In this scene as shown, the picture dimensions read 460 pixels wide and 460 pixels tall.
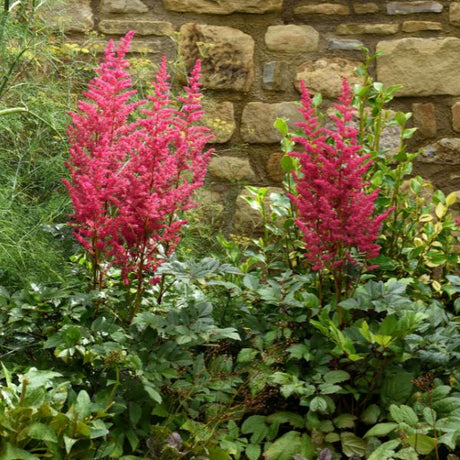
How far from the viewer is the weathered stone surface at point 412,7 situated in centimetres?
357

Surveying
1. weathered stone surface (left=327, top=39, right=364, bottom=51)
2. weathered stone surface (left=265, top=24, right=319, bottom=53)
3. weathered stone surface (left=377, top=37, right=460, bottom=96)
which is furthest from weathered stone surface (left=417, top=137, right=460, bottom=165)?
weathered stone surface (left=265, top=24, right=319, bottom=53)

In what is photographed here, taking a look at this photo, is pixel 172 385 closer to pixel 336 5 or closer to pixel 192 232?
pixel 192 232

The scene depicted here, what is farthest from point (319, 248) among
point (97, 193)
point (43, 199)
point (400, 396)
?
point (43, 199)

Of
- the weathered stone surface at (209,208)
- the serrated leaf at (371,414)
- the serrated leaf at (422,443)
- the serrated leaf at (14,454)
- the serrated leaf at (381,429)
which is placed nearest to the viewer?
the serrated leaf at (14,454)

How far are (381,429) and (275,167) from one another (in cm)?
188

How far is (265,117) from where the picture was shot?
362cm

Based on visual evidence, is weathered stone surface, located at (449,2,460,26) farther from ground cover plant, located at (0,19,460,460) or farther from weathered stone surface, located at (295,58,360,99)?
ground cover plant, located at (0,19,460,460)

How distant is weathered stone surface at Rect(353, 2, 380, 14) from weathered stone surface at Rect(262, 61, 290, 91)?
16.9 inches

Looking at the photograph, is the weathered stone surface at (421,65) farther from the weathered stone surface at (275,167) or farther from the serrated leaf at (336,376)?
the serrated leaf at (336,376)

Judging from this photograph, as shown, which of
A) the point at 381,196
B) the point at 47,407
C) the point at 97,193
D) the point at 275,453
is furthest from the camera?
the point at 381,196

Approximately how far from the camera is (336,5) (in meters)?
3.58

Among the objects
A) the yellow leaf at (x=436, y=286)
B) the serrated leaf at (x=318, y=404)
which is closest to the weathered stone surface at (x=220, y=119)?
the yellow leaf at (x=436, y=286)

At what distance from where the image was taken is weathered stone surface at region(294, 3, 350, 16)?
11.7 feet

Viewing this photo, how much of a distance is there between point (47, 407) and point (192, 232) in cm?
180
